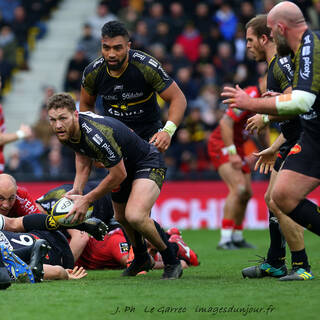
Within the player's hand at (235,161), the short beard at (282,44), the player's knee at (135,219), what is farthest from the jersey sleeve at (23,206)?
the player's hand at (235,161)

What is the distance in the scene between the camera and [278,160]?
7035 millimetres

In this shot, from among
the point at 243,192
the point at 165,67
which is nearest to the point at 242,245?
the point at 243,192

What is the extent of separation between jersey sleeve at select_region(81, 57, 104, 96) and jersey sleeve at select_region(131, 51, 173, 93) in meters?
0.35

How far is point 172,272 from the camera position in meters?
6.97

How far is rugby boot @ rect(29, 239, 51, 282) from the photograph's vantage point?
21.4ft

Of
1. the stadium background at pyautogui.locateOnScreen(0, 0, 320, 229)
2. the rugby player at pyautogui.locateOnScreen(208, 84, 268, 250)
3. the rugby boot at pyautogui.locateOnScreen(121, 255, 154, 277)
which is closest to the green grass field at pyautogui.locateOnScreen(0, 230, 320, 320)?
the rugby boot at pyautogui.locateOnScreen(121, 255, 154, 277)

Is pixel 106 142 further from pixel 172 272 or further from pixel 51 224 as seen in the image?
pixel 172 272

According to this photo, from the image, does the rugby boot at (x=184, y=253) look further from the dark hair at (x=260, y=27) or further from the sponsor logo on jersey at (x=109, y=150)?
the dark hair at (x=260, y=27)

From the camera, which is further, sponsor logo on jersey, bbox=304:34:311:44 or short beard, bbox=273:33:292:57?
short beard, bbox=273:33:292:57

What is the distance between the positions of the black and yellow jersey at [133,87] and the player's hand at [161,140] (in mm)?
440

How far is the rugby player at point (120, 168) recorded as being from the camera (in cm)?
655

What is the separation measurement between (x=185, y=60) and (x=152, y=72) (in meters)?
9.08

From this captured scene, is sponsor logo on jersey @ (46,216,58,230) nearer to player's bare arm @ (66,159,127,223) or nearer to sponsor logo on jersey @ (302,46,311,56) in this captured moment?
player's bare arm @ (66,159,127,223)

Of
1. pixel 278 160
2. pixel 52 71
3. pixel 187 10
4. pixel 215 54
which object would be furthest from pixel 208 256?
pixel 52 71
